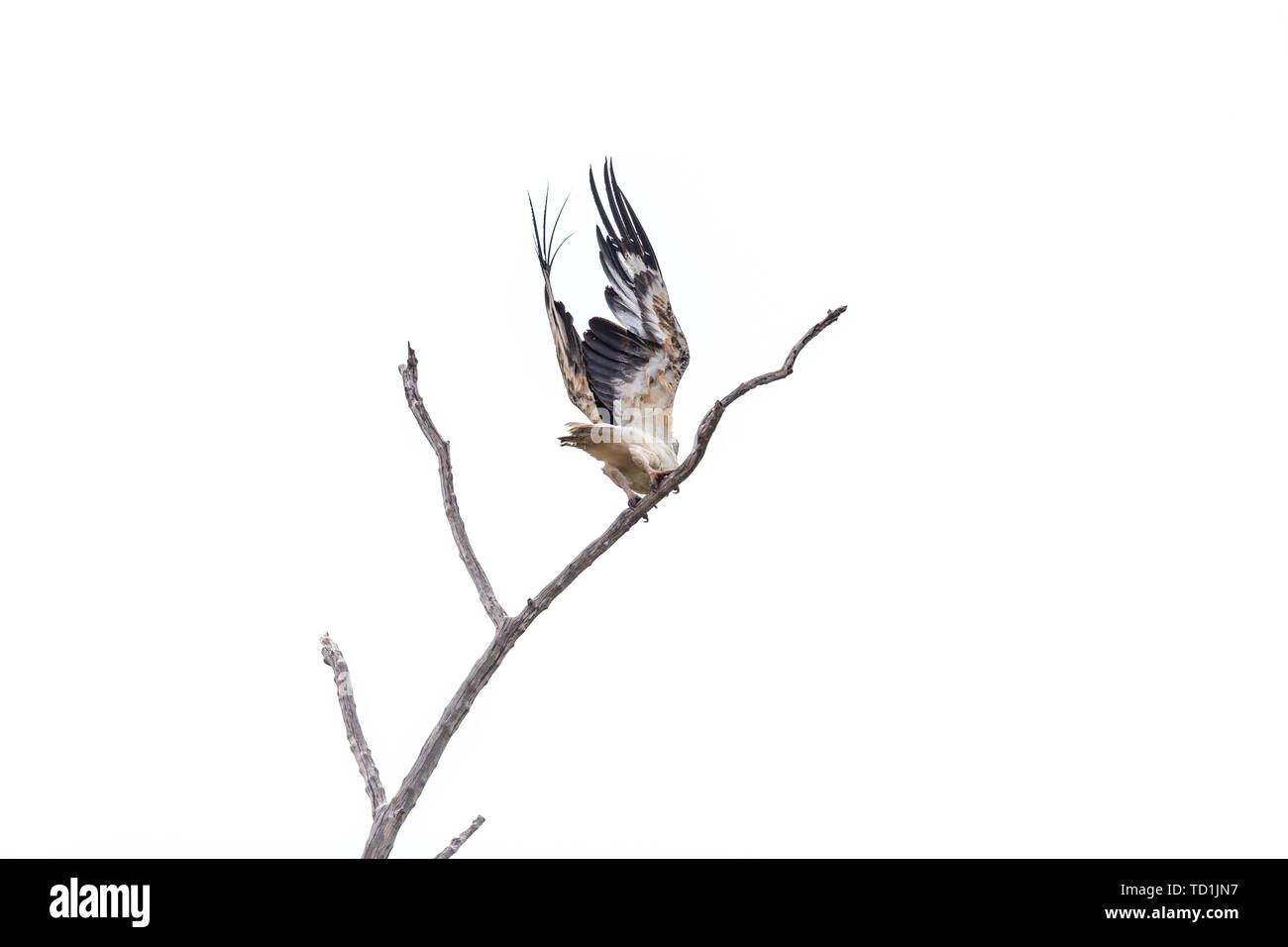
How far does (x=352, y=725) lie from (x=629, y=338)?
1.67 meters

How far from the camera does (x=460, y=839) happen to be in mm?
3895

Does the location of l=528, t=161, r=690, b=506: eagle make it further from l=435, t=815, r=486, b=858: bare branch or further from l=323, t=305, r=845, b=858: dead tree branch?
l=435, t=815, r=486, b=858: bare branch

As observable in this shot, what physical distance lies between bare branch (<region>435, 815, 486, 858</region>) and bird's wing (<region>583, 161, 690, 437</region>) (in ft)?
4.82

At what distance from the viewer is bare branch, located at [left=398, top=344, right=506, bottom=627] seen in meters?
3.87

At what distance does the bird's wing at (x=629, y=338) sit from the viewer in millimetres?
3740

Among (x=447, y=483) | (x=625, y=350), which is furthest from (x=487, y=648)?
(x=625, y=350)

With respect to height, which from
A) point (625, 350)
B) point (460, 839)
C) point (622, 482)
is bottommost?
point (460, 839)

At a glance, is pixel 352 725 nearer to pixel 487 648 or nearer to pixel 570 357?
pixel 487 648

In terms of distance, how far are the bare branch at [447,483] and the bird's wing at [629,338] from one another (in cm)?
60

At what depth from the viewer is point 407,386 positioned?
3.97 metres
